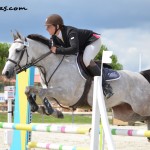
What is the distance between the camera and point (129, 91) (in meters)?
6.01

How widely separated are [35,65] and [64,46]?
415 millimetres

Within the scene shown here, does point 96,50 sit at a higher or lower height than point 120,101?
higher

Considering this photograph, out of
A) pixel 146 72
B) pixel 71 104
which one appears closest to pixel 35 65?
pixel 71 104

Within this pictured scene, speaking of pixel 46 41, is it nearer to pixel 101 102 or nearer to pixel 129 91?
pixel 129 91

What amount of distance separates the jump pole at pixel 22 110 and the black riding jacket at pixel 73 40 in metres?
0.63

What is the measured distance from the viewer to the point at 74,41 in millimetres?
5270

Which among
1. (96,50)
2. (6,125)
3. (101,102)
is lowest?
(6,125)

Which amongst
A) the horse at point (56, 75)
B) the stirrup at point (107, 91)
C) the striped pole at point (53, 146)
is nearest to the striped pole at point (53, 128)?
the striped pole at point (53, 146)

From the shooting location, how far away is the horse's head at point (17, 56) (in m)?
5.35

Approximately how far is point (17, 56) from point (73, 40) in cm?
72

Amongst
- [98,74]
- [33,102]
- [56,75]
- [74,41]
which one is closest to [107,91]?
[98,74]

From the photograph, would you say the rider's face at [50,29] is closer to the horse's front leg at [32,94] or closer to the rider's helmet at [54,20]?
the rider's helmet at [54,20]

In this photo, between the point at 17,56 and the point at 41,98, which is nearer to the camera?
the point at 41,98

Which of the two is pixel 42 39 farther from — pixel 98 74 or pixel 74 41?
pixel 98 74
